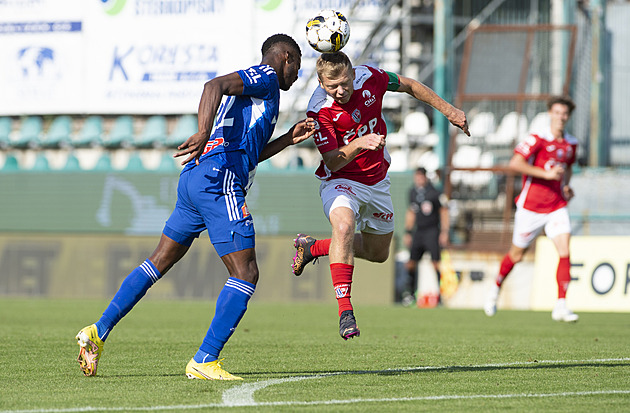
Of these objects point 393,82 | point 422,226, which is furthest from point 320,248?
point 422,226

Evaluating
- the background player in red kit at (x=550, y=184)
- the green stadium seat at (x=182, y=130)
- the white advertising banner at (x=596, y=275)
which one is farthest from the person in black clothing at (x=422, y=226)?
the green stadium seat at (x=182, y=130)

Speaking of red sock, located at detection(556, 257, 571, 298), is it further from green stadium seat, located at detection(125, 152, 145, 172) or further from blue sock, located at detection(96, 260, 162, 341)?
green stadium seat, located at detection(125, 152, 145, 172)

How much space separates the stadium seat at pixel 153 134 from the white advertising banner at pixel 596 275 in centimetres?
1056

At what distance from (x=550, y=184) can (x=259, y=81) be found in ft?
20.0

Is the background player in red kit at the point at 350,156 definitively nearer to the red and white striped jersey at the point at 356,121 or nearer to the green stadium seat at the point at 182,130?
the red and white striped jersey at the point at 356,121

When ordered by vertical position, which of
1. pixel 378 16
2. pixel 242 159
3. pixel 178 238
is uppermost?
pixel 378 16

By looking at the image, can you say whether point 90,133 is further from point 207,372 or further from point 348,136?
point 207,372

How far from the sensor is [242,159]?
19.9ft

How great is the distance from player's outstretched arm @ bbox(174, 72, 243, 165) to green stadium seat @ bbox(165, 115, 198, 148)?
53.4 feet

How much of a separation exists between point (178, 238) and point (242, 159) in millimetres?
657

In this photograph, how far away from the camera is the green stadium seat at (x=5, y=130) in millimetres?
23534

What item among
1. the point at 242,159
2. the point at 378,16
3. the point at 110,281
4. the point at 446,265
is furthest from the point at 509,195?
the point at 242,159

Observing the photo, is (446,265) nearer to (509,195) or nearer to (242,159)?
(509,195)

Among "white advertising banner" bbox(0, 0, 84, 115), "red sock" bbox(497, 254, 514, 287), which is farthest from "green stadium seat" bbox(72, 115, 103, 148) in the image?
"red sock" bbox(497, 254, 514, 287)
